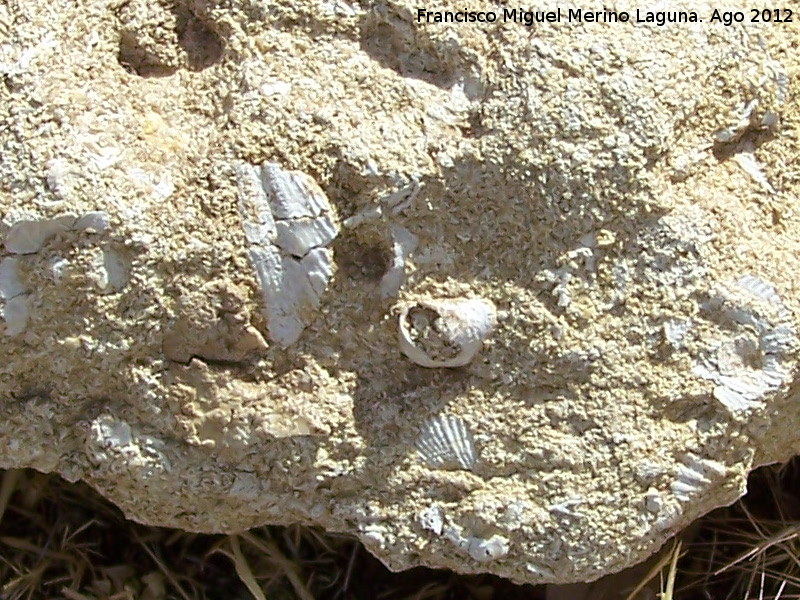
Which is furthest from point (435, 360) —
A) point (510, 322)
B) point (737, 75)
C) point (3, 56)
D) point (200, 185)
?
point (3, 56)

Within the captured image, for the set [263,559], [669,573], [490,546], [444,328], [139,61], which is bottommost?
[263,559]

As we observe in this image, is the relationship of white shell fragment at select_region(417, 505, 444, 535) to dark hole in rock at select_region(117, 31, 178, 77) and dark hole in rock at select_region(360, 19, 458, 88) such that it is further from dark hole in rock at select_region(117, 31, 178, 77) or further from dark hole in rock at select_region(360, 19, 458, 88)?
dark hole in rock at select_region(117, 31, 178, 77)

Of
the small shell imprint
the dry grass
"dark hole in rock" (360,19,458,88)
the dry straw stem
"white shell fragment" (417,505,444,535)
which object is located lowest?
the dry grass

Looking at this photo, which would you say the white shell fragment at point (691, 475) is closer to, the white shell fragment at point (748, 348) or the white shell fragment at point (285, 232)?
the white shell fragment at point (748, 348)

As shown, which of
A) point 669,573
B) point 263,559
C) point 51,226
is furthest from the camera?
point 263,559

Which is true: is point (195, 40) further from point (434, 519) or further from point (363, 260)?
point (434, 519)

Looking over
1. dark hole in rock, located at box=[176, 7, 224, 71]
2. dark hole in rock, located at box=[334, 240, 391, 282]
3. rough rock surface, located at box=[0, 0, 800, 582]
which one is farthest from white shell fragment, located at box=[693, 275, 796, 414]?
dark hole in rock, located at box=[176, 7, 224, 71]

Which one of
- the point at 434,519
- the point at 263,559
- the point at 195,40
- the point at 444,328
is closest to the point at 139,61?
the point at 195,40
